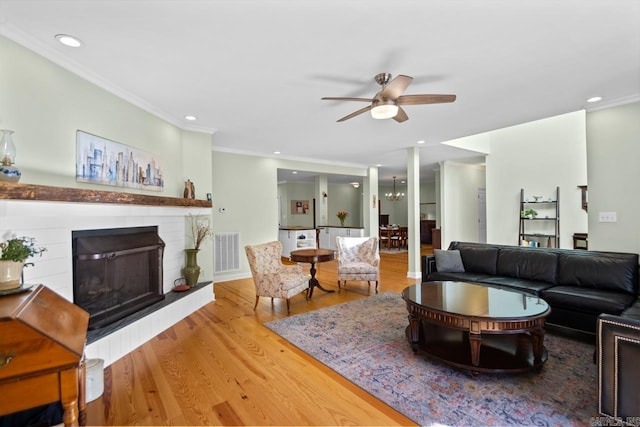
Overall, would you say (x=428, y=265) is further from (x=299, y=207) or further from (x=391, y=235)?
(x=299, y=207)

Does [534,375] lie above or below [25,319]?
below

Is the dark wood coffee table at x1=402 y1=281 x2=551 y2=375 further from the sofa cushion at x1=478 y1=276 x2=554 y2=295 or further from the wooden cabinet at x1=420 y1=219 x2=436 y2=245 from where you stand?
the wooden cabinet at x1=420 y1=219 x2=436 y2=245

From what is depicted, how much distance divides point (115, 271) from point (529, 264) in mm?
4780

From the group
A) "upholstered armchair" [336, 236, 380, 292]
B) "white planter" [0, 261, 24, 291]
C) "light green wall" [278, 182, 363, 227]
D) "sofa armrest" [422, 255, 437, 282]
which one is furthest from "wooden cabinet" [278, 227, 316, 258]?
"white planter" [0, 261, 24, 291]

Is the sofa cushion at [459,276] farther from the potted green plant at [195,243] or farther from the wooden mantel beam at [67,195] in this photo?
the wooden mantel beam at [67,195]

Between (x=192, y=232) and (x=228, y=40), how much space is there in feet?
9.45

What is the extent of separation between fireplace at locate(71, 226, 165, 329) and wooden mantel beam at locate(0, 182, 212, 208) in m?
0.34

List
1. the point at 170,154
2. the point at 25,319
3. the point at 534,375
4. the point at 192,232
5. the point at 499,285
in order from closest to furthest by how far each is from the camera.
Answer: the point at 25,319 < the point at 534,375 < the point at 499,285 < the point at 170,154 < the point at 192,232

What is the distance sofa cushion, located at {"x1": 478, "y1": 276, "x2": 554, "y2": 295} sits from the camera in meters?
3.30

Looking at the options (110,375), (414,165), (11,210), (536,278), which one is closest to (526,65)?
(536,278)

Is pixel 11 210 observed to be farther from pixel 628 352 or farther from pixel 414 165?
pixel 414 165

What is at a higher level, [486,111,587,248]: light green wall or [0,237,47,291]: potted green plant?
[486,111,587,248]: light green wall

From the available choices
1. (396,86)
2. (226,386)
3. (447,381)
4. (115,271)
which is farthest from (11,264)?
(447,381)

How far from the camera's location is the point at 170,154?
13.1 feet
